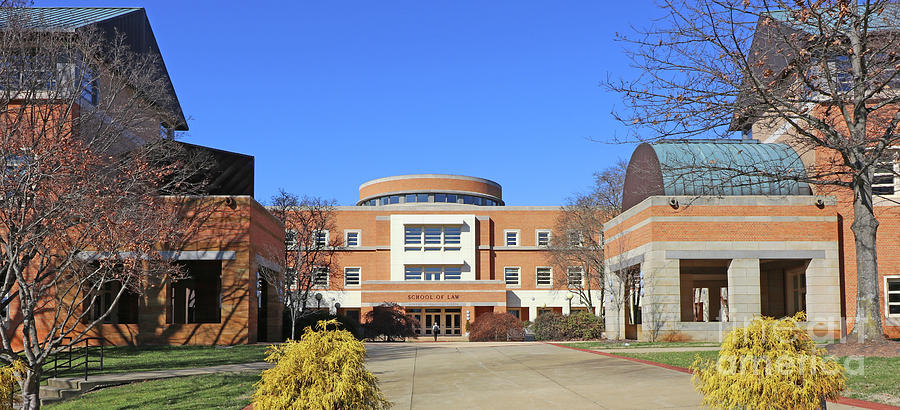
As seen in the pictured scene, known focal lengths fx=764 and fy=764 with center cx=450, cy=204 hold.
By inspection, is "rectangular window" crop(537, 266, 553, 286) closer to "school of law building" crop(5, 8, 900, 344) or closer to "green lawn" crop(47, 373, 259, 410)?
"school of law building" crop(5, 8, 900, 344)

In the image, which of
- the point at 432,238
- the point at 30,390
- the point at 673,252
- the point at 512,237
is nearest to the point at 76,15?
the point at 30,390

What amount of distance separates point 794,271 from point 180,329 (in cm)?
2885

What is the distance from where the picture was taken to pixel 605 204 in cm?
5422

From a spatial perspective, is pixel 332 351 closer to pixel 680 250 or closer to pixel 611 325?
pixel 680 250

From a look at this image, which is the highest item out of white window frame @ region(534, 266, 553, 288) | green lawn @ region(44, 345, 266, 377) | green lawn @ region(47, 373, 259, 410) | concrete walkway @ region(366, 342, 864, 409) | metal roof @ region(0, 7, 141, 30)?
metal roof @ region(0, 7, 141, 30)

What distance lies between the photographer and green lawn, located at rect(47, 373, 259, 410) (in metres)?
14.4

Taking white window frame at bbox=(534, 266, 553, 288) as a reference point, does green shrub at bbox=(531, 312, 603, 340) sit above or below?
below

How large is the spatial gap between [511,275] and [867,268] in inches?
1953

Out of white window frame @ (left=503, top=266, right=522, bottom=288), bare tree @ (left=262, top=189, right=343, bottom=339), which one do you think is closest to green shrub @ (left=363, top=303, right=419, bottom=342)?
bare tree @ (left=262, top=189, right=343, bottom=339)

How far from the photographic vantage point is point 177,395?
614 inches

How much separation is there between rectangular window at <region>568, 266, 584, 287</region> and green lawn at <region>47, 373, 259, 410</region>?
4743 centimetres

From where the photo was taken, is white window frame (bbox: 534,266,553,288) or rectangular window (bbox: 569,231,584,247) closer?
rectangular window (bbox: 569,231,584,247)

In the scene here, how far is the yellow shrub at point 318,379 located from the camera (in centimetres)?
902

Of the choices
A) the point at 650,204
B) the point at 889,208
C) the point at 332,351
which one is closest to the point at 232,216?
the point at 650,204
